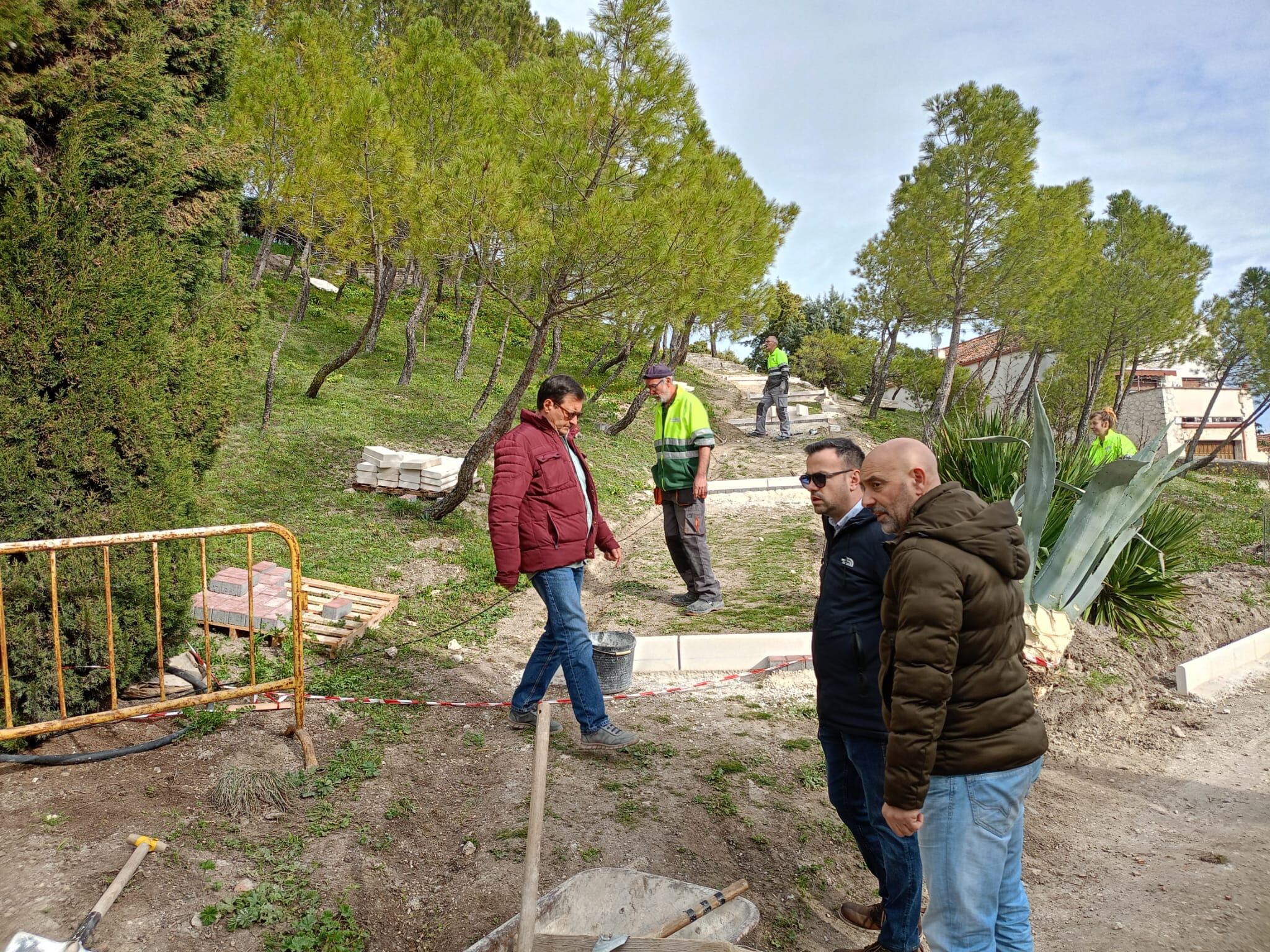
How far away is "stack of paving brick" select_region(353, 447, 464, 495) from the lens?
885cm

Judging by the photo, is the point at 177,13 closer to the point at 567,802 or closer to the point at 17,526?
the point at 17,526

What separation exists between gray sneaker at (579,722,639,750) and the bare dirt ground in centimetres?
9

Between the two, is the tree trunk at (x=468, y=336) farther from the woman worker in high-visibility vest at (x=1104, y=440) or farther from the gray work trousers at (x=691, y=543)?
the woman worker in high-visibility vest at (x=1104, y=440)

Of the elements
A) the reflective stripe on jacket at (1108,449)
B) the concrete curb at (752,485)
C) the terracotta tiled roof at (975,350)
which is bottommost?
the concrete curb at (752,485)

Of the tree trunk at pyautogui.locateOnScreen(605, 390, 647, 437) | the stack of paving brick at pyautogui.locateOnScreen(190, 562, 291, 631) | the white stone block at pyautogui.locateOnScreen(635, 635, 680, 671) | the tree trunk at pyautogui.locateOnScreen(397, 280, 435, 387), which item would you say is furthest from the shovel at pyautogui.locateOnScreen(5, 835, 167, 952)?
the tree trunk at pyautogui.locateOnScreen(605, 390, 647, 437)

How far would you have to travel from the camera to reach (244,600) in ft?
17.6

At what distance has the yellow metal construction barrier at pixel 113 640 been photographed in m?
3.13

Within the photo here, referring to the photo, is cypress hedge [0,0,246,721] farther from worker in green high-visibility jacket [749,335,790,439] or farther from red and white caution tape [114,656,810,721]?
worker in green high-visibility jacket [749,335,790,439]

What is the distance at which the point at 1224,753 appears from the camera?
17.2ft

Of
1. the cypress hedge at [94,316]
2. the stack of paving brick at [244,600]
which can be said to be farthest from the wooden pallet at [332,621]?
the cypress hedge at [94,316]

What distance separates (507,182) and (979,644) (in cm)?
772

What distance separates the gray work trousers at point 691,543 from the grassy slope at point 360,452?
1.60 metres

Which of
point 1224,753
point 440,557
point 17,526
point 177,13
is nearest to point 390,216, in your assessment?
point 440,557

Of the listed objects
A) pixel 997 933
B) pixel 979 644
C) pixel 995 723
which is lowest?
pixel 997 933
